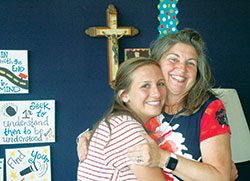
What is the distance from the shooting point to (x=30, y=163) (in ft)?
6.64

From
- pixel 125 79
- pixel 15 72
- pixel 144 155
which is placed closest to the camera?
pixel 144 155

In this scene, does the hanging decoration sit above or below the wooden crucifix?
above

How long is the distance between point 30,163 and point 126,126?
52.8 inches

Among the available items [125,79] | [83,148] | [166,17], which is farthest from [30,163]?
[166,17]

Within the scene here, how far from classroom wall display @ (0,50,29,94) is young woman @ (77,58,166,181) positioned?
3.47 ft

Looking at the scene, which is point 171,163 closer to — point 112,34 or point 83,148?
point 83,148

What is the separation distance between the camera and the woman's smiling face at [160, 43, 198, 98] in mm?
1266

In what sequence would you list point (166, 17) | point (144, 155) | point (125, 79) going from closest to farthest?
point (144, 155) < point (125, 79) < point (166, 17)

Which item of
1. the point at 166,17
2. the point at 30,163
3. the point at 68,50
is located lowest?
the point at 30,163

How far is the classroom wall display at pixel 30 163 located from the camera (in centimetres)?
200

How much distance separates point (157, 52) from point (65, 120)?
1044mm

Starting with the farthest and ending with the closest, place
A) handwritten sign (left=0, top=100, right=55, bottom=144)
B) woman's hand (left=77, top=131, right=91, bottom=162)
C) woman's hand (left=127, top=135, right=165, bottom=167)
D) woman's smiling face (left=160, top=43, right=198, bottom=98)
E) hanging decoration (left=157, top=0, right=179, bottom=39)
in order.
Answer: hanging decoration (left=157, top=0, right=179, bottom=39), handwritten sign (left=0, top=100, right=55, bottom=144), woman's smiling face (left=160, top=43, right=198, bottom=98), woman's hand (left=77, top=131, right=91, bottom=162), woman's hand (left=127, top=135, right=165, bottom=167)

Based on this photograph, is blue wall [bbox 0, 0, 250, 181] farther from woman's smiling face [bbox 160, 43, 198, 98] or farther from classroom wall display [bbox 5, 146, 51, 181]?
woman's smiling face [bbox 160, 43, 198, 98]

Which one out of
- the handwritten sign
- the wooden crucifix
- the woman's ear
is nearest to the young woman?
the woman's ear
